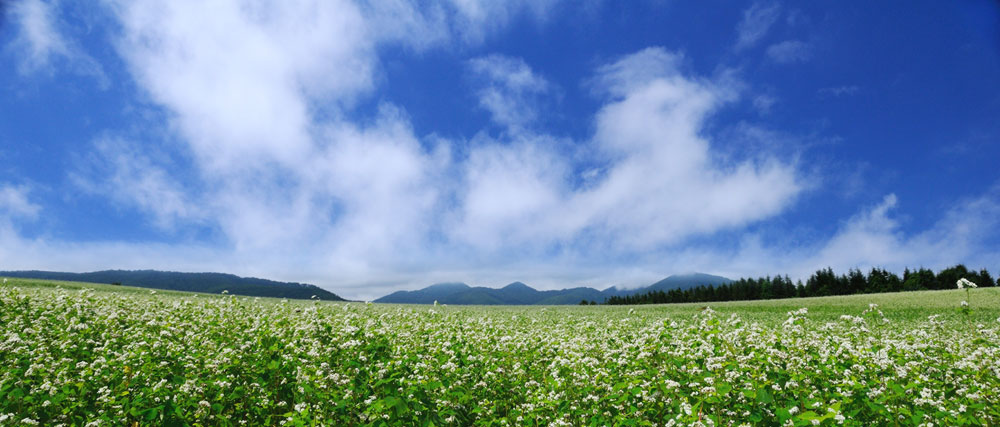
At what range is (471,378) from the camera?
935 centimetres

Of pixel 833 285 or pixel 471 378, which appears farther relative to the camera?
pixel 833 285

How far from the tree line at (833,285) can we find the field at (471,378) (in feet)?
431

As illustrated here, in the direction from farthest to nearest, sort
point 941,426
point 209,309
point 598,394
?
point 209,309
point 598,394
point 941,426

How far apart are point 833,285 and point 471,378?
16510 centimetres

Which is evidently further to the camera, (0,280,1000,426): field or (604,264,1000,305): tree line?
(604,264,1000,305): tree line

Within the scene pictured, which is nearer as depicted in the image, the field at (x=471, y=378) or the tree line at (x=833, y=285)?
the field at (x=471, y=378)

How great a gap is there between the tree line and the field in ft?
431

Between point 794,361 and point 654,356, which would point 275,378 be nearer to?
point 654,356

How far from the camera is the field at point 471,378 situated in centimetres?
654

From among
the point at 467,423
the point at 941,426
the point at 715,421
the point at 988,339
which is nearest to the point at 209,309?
the point at 467,423

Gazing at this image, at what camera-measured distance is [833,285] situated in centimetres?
13262

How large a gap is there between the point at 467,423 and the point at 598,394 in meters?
2.62

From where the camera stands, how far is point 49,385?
281 inches

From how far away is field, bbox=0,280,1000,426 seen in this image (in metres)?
6.54
